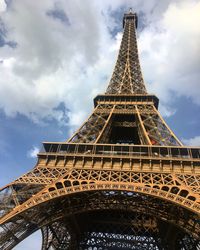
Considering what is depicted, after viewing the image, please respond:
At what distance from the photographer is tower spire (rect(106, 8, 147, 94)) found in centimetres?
2680

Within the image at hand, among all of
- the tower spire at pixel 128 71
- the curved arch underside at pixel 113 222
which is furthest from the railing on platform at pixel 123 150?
the tower spire at pixel 128 71

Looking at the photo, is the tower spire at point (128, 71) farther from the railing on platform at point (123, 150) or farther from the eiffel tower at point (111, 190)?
the railing on platform at point (123, 150)

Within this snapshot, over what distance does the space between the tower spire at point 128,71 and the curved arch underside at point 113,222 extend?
39.7 ft

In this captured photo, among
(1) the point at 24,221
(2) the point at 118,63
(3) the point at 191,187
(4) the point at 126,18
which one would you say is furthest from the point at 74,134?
(4) the point at 126,18

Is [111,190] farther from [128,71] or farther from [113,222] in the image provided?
[128,71]

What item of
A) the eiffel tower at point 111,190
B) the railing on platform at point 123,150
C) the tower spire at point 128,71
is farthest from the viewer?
the tower spire at point 128,71

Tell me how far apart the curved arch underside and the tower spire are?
477 inches

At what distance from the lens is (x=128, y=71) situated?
28984 mm

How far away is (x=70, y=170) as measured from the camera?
51.9ft

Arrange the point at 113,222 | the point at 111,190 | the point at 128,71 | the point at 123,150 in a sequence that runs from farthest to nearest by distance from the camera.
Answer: the point at 128,71
the point at 113,222
the point at 123,150
the point at 111,190

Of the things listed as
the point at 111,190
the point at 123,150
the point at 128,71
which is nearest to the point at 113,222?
the point at 123,150

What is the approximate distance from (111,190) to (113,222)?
1024 cm

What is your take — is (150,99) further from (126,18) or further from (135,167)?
(126,18)

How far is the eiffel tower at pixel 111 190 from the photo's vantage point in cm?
1398
